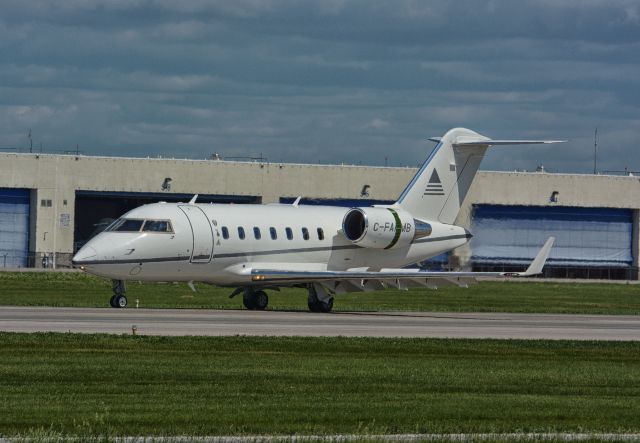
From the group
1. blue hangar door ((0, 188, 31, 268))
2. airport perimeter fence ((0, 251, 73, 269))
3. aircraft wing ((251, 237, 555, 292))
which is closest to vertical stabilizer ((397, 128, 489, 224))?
aircraft wing ((251, 237, 555, 292))

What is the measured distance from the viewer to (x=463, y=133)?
50844 mm

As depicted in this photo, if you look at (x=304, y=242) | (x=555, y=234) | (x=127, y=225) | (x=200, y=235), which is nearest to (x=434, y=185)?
(x=304, y=242)

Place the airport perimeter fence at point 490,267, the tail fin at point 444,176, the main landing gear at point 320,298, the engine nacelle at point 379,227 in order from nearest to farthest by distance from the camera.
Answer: the main landing gear at point 320,298, the engine nacelle at point 379,227, the tail fin at point 444,176, the airport perimeter fence at point 490,267

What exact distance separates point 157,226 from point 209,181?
50.0 metres

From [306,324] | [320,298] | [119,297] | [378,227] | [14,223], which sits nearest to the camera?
[306,324]

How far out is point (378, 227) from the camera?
47906mm

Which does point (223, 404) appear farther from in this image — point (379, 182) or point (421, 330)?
point (379, 182)

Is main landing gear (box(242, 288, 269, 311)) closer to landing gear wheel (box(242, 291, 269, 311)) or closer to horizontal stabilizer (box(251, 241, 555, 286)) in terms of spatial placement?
landing gear wheel (box(242, 291, 269, 311))

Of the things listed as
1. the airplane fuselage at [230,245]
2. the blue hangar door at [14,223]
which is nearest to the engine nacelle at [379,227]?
the airplane fuselage at [230,245]

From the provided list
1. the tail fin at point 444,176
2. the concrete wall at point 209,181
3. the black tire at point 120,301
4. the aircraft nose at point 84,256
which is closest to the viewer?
the aircraft nose at point 84,256

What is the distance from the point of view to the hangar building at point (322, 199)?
298ft

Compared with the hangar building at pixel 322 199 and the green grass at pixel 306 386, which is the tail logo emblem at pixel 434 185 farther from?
the hangar building at pixel 322 199

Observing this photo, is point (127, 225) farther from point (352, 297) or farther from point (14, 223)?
point (14, 223)

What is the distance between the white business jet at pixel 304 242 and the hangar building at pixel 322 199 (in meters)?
35.7
